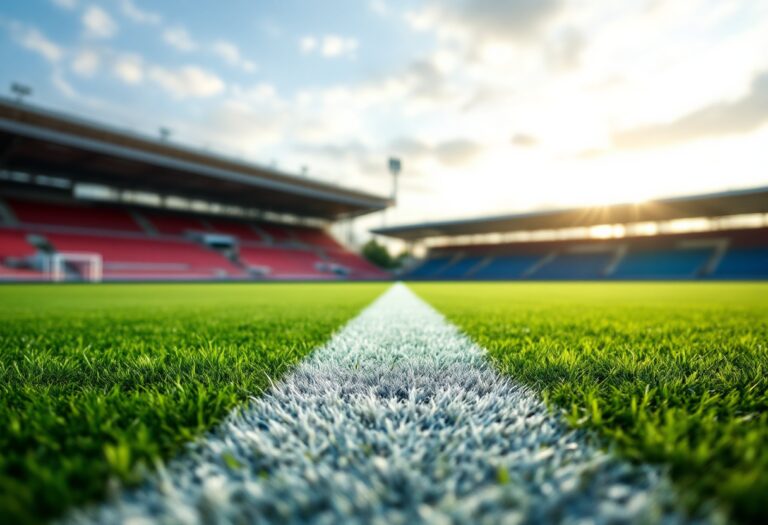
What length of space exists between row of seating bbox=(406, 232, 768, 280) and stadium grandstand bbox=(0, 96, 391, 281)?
24.2ft

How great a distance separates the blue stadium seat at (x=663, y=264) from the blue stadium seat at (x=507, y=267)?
5926 mm

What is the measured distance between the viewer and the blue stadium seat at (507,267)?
97.0 ft

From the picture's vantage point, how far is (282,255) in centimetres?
2898

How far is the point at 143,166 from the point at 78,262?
19.1 feet

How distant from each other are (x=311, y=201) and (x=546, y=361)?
94.5 ft

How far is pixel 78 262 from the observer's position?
19.5 m

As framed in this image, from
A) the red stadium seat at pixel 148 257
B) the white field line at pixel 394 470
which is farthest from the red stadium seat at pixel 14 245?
the white field line at pixel 394 470

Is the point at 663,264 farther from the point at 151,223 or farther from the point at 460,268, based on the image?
the point at 151,223

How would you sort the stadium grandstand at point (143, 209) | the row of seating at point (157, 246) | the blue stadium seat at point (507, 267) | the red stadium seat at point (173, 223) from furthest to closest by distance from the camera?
the blue stadium seat at point (507, 267) → the red stadium seat at point (173, 223) → the row of seating at point (157, 246) → the stadium grandstand at point (143, 209)

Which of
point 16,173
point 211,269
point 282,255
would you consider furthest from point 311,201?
point 16,173

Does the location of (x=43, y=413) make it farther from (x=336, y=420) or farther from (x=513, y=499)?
(x=513, y=499)

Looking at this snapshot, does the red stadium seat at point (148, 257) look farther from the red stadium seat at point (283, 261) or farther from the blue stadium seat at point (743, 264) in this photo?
the blue stadium seat at point (743, 264)

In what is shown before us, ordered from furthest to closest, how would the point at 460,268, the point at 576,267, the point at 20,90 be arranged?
1. the point at 460,268
2. the point at 576,267
3. the point at 20,90

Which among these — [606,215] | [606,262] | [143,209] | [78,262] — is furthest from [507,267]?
[78,262]
